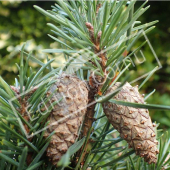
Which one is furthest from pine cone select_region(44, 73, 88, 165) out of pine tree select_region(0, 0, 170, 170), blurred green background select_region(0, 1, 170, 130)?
blurred green background select_region(0, 1, 170, 130)

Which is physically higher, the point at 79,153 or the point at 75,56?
the point at 75,56

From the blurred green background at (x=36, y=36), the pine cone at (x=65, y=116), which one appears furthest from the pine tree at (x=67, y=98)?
the blurred green background at (x=36, y=36)

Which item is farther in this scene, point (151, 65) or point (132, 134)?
point (151, 65)

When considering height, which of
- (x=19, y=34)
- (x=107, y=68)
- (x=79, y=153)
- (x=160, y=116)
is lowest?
(x=160, y=116)

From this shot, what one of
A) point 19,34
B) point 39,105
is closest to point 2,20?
point 19,34

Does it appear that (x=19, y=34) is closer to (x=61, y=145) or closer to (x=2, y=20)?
(x=2, y=20)

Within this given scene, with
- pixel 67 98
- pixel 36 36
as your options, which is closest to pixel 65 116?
pixel 67 98

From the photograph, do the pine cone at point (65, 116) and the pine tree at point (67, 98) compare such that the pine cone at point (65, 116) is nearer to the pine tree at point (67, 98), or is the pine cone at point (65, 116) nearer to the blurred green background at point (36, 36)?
the pine tree at point (67, 98)

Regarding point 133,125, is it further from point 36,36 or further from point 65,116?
point 36,36
